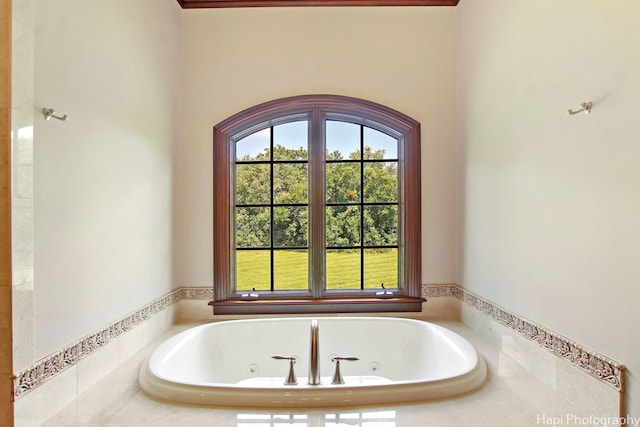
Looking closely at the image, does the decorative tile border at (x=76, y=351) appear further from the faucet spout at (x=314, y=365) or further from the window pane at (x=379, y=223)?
the window pane at (x=379, y=223)

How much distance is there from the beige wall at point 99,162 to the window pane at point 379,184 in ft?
4.57

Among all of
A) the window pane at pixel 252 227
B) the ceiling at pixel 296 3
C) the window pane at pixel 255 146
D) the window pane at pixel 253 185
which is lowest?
the window pane at pixel 252 227

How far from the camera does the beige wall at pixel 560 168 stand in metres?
1.17

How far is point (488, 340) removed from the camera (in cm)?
206

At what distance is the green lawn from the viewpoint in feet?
8.60

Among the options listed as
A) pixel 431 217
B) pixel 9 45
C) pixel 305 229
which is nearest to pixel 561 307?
pixel 431 217

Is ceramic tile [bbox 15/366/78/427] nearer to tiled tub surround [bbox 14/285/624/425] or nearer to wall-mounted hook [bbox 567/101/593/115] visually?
tiled tub surround [bbox 14/285/624/425]

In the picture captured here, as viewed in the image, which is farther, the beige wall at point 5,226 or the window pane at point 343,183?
the window pane at point 343,183

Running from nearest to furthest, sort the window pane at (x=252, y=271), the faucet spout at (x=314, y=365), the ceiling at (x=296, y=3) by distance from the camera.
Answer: the faucet spout at (x=314, y=365)
the ceiling at (x=296, y=3)
the window pane at (x=252, y=271)

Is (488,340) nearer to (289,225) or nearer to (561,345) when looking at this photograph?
(561,345)

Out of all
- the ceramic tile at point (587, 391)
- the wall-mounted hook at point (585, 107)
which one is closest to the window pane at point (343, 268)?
the ceramic tile at point (587, 391)

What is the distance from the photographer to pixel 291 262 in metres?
2.63

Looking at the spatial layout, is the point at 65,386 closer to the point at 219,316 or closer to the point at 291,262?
the point at 219,316

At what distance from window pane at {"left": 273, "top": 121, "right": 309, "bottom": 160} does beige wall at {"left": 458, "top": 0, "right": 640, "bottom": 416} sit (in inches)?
45.6
